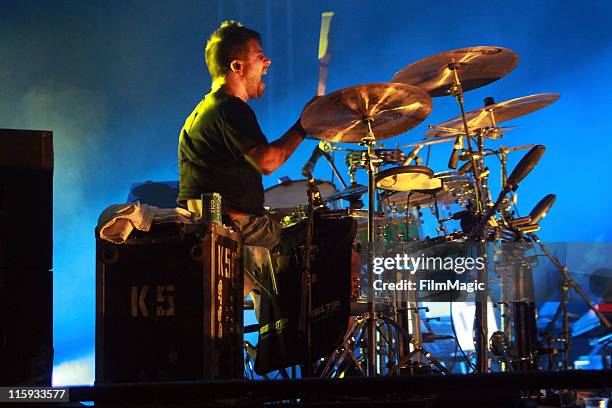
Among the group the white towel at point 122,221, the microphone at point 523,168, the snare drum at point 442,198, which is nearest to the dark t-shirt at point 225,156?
the white towel at point 122,221

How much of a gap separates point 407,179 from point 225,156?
1.20 metres

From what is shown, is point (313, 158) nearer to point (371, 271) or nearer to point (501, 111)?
point (371, 271)

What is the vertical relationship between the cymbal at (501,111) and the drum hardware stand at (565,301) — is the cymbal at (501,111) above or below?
above

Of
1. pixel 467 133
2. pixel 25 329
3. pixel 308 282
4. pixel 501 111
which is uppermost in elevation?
pixel 501 111

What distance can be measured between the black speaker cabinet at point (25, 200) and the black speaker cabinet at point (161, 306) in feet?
1.29

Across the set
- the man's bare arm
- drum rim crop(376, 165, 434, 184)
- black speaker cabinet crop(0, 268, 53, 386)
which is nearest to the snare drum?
drum rim crop(376, 165, 434, 184)

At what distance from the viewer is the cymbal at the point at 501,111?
453 cm

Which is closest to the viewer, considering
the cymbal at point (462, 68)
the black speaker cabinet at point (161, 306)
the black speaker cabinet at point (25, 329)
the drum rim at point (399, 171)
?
the black speaker cabinet at point (25, 329)

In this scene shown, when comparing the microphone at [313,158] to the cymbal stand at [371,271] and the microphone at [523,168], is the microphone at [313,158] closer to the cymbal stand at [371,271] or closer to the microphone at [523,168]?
the cymbal stand at [371,271]

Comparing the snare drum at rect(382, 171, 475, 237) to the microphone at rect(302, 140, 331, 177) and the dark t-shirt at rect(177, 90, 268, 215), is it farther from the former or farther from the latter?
the dark t-shirt at rect(177, 90, 268, 215)

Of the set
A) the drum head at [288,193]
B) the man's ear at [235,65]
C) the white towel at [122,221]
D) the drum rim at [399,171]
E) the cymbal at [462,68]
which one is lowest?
the white towel at [122,221]

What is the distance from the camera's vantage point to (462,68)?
13.8 feet

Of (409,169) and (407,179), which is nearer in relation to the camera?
(409,169)

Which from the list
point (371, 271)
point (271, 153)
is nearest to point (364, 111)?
point (271, 153)
